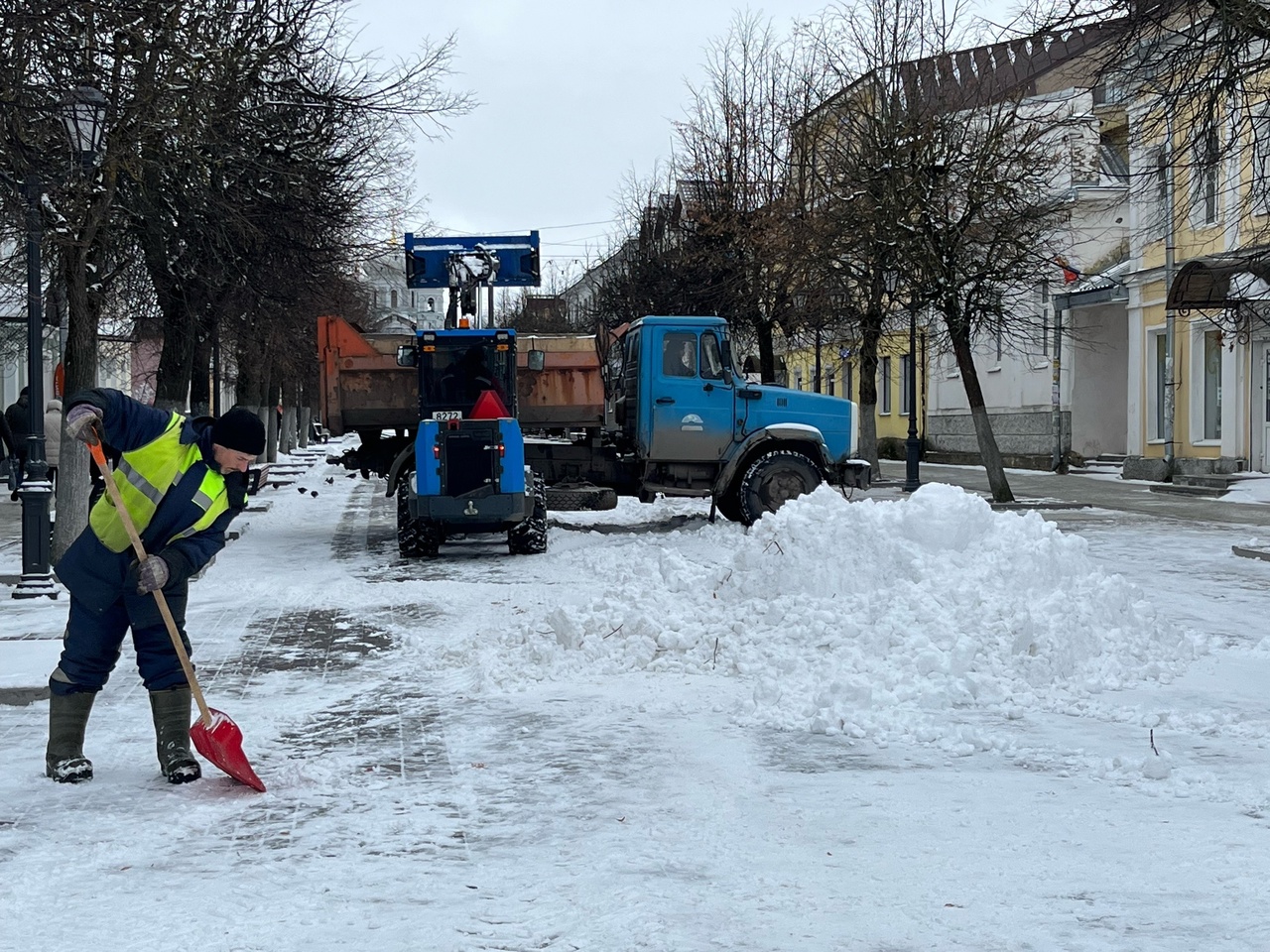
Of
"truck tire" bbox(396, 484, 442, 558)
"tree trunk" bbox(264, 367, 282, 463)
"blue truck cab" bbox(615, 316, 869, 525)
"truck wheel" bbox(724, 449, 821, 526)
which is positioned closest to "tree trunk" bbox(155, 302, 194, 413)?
"truck tire" bbox(396, 484, 442, 558)

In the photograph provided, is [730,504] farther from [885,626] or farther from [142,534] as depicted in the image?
[142,534]

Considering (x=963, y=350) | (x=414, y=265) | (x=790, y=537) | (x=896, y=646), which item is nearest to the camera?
(x=896, y=646)

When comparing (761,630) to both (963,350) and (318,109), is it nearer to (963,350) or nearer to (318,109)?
(318,109)

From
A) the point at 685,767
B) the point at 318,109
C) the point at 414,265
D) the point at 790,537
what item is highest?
the point at 318,109

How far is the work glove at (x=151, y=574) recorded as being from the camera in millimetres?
5770

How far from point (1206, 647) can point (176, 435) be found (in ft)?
21.8

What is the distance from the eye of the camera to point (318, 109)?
16.0 metres

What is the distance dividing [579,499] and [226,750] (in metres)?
13.0

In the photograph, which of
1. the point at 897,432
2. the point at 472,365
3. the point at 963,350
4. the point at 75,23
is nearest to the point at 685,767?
the point at 75,23

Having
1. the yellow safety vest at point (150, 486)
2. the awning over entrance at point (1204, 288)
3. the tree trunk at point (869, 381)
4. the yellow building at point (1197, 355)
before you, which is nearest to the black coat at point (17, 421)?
the tree trunk at point (869, 381)

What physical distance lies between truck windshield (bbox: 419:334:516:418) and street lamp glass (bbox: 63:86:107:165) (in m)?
5.30

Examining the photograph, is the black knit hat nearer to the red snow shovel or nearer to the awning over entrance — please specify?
the red snow shovel

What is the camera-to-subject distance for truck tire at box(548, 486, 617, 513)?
18797 millimetres

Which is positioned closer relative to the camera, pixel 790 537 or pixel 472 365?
pixel 790 537
